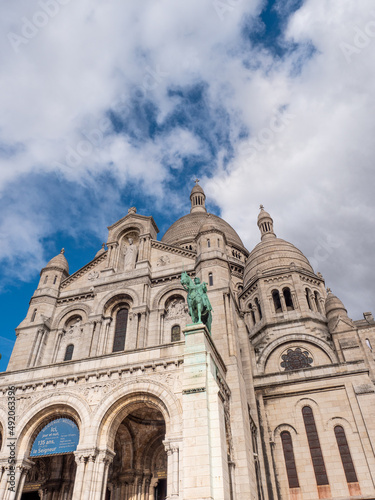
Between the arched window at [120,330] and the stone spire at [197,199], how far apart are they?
101 feet

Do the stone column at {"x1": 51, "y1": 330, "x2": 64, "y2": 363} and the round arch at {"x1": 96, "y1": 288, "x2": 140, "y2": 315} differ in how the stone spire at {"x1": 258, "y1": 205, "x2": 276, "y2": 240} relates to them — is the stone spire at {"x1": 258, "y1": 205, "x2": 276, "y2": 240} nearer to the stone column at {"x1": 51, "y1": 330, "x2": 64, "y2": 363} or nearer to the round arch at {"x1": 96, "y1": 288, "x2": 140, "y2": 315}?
the round arch at {"x1": 96, "y1": 288, "x2": 140, "y2": 315}

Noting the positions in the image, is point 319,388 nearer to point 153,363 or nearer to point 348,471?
point 348,471

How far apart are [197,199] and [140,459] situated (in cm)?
4226

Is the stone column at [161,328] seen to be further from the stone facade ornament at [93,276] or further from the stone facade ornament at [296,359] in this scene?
the stone facade ornament at [296,359]

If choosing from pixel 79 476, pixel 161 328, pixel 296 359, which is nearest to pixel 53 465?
pixel 79 476

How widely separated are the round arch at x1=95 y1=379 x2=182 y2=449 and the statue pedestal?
3.30 ft

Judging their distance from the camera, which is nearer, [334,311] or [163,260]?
[163,260]

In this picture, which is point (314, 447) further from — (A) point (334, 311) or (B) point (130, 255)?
(B) point (130, 255)

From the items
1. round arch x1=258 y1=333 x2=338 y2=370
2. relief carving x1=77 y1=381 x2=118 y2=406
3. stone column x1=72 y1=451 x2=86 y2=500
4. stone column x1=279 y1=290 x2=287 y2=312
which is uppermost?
stone column x1=279 y1=290 x2=287 y2=312

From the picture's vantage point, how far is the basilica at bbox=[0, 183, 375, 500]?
49.3 ft

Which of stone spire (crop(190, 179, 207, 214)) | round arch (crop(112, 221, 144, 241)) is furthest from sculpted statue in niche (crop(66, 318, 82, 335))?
stone spire (crop(190, 179, 207, 214))

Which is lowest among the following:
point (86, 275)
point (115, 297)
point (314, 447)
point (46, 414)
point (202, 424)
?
point (202, 424)

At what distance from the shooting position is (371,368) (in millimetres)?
25938

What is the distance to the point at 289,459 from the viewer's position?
71.7ft
